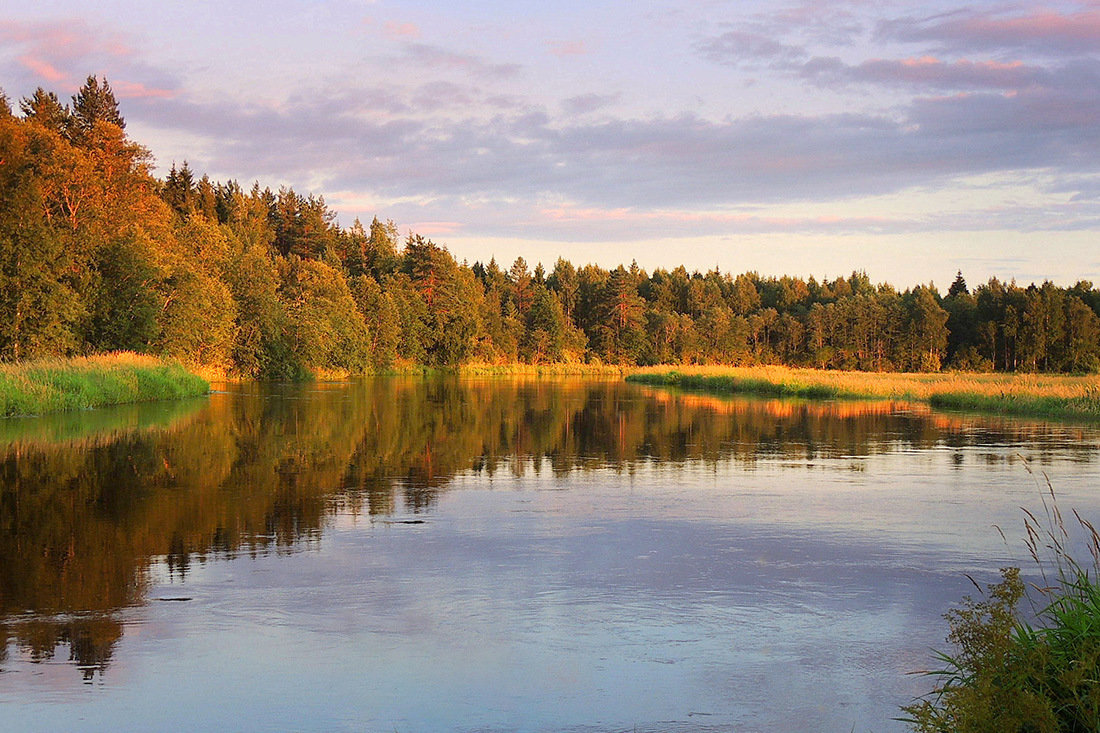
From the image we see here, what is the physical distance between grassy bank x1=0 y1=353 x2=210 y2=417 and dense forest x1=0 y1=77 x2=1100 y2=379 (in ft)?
22.7

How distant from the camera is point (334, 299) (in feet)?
269

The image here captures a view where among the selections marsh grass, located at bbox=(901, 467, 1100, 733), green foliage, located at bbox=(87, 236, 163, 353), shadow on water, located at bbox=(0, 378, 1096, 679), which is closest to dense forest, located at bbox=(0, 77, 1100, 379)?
green foliage, located at bbox=(87, 236, 163, 353)

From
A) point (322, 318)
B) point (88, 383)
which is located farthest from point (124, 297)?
point (322, 318)

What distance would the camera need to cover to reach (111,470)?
16.8 meters

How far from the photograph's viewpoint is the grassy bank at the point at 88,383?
28.9 m

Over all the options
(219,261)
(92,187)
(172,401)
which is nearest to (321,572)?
(172,401)

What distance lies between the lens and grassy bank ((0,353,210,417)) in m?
28.9

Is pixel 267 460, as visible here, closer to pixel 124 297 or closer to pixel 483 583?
pixel 483 583

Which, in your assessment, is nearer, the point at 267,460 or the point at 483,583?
the point at 483,583

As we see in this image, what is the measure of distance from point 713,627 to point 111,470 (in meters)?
12.7

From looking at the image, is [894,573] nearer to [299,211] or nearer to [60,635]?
[60,635]

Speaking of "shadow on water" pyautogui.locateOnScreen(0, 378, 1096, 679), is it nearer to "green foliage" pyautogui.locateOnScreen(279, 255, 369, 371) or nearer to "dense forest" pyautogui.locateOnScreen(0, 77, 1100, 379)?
"dense forest" pyautogui.locateOnScreen(0, 77, 1100, 379)

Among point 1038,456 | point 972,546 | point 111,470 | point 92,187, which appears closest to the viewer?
point 972,546

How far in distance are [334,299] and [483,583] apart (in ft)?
247
